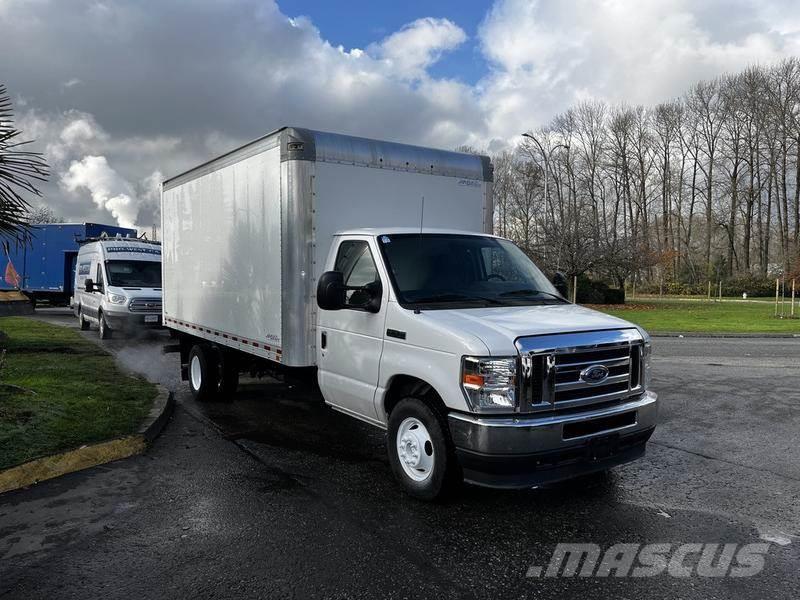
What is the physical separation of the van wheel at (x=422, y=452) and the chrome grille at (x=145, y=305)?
497 inches

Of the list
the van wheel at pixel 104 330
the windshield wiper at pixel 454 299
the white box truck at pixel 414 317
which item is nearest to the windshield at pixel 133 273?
the van wheel at pixel 104 330

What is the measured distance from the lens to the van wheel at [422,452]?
4637 mm

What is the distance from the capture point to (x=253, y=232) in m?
6.91

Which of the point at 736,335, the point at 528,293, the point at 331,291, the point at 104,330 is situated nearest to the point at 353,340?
the point at 331,291

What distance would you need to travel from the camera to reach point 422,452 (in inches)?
191

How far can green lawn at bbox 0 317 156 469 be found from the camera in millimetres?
5934

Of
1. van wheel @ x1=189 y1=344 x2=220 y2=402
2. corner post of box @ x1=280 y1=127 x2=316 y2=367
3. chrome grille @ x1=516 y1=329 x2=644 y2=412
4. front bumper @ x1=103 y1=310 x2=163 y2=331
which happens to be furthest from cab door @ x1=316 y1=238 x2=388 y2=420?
front bumper @ x1=103 y1=310 x2=163 y2=331

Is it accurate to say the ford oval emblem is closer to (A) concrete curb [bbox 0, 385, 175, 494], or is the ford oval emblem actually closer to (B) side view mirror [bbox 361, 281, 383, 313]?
(B) side view mirror [bbox 361, 281, 383, 313]

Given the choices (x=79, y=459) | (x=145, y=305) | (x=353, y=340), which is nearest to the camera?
(x=353, y=340)

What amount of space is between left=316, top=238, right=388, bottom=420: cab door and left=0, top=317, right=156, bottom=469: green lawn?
2.35 m

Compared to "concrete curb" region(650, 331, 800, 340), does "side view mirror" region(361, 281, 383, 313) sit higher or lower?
higher

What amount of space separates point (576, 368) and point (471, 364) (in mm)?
790

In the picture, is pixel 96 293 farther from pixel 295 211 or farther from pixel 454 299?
pixel 454 299

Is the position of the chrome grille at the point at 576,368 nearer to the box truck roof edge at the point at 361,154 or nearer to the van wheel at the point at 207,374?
the box truck roof edge at the point at 361,154
